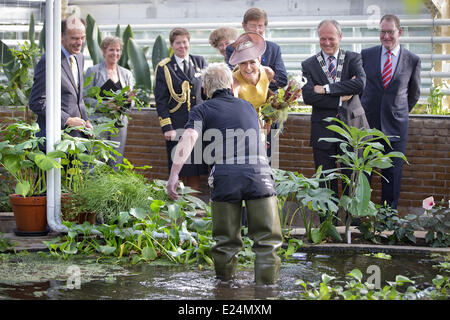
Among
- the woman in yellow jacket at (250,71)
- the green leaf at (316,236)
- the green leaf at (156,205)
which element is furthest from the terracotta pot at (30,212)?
the green leaf at (316,236)

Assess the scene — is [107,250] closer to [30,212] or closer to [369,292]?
[30,212]

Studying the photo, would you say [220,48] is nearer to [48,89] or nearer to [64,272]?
[48,89]

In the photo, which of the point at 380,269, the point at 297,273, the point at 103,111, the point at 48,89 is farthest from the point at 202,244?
the point at 103,111

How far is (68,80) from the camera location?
6.75 meters

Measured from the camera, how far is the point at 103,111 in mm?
7816

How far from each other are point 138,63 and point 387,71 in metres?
3.49

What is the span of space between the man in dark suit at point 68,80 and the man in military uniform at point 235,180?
6.52ft

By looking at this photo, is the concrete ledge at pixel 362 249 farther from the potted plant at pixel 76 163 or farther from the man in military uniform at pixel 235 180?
the potted plant at pixel 76 163

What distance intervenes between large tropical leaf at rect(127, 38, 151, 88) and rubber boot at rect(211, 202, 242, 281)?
4.89 m

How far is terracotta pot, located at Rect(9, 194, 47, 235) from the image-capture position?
6539 millimetres

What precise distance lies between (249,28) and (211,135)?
2.14 meters

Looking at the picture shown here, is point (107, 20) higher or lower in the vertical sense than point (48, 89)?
higher

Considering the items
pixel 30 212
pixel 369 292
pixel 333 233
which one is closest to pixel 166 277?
pixel 369 292

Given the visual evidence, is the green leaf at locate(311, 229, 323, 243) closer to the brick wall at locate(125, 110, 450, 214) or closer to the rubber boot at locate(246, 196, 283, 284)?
the rubber boot at locate(246, 196, 283, 284)
